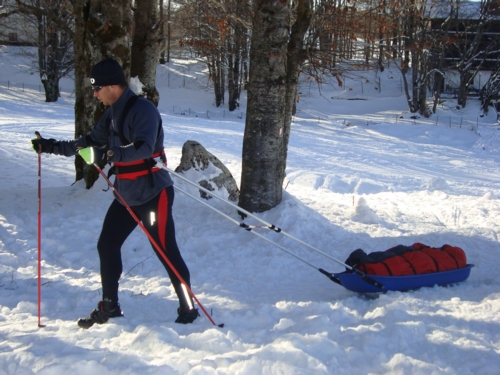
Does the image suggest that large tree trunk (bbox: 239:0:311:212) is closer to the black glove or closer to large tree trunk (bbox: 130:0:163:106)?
large tree trunk (bbox: 130:0:163:106)

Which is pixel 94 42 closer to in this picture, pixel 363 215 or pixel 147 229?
pixel 147 229

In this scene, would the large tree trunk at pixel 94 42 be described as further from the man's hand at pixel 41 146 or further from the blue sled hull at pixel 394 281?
the blue sled hull at pixel 394 281

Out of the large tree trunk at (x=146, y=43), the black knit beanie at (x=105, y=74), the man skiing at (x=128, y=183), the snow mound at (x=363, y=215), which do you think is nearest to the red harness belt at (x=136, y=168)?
the man skiing at (x=128, y=183)

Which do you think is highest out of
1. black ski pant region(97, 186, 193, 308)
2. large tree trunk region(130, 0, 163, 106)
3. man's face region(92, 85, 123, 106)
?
large tree trunk region(130, 0, 163, 106)

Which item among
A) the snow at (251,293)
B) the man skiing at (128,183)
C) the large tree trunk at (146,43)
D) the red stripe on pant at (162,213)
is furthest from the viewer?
the large tree trunk at (146,43)

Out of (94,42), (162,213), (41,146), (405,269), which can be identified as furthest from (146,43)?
(405,269)

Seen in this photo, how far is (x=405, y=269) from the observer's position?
4656 millimetres

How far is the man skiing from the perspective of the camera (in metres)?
3.62

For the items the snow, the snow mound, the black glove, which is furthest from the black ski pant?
the snow mound

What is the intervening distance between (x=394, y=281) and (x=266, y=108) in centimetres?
311

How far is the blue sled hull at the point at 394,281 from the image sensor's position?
14.8ft

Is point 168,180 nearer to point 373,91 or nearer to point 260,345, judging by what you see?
point 260,345

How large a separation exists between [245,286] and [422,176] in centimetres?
1168

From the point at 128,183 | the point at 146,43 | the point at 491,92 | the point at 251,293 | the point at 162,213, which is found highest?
the point at 491,92
